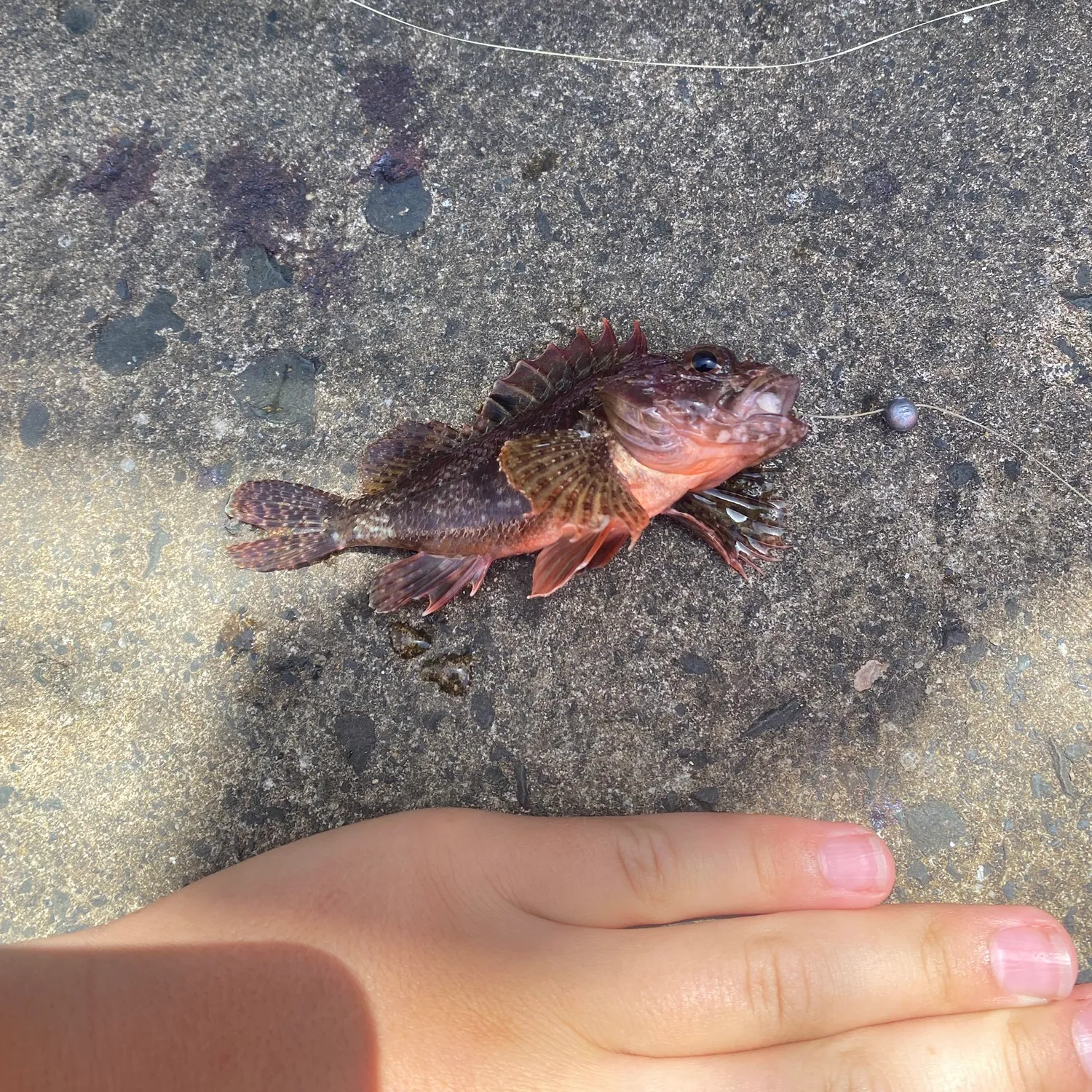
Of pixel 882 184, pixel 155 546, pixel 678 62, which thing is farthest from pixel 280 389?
pixel 882 184

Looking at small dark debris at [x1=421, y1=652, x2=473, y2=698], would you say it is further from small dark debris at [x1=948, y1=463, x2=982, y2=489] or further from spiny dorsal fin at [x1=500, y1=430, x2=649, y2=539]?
small dark debris at [x1=948, y1=463, x2=982, y2=489]

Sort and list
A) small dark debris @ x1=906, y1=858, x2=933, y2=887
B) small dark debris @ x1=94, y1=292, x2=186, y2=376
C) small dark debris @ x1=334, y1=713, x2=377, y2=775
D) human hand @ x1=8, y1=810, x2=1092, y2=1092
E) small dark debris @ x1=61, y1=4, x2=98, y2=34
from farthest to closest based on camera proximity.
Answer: small dark debris @ x1=61, y1=4, x2=98, y2=34 → small dark debris @ x1=94, y1=292, x2=186, y2=376 → small dark debris @ x1=334, y1=713, x2=377, y2=775 → small dark debris @ x1=906, y1=858, x2=933, y2=887 → human hand @ x1=8, y1=810, x2=1092, y2=1092

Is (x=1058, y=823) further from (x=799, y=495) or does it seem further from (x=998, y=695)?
(x=799, y=495)

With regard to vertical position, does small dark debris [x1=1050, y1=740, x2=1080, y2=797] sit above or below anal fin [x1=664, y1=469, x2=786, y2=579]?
below

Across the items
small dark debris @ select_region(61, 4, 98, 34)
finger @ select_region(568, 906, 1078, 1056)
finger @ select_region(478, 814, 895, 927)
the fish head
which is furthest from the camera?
small dark debris @ select_region(61, 4, 98, 34)

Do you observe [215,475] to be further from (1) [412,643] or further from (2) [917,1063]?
(2) [917,1063]

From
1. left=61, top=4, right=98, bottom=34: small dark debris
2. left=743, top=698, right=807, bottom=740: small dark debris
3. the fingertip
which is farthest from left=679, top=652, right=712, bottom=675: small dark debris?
left=61, top=4, right=98, bottom=34: small dark debris

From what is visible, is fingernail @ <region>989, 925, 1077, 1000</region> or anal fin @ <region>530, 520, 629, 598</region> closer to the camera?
fingernail @ <region>989, 925, 1077, 1000</region>
